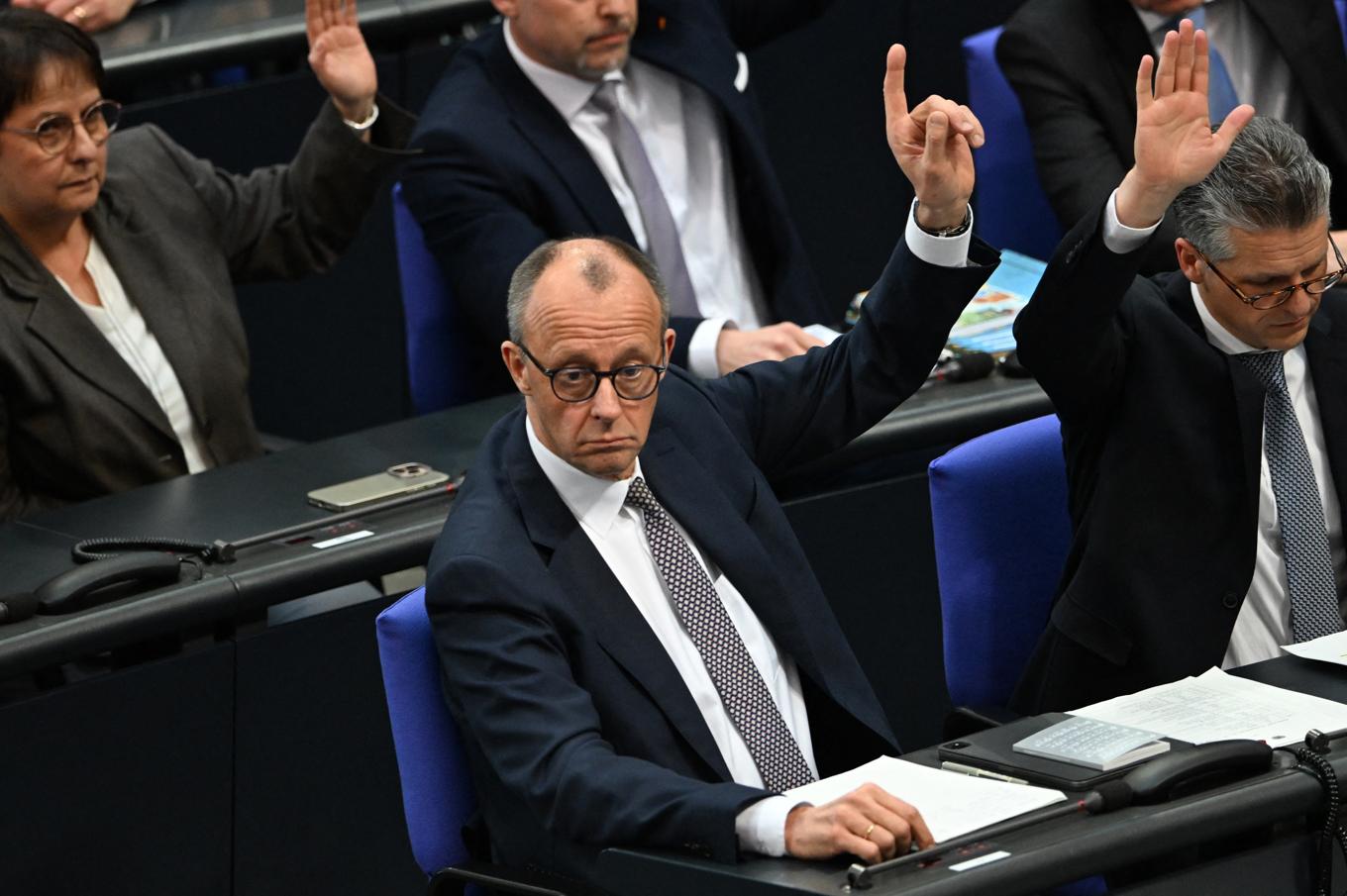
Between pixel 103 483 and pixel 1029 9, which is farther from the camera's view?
pixel 1029 9

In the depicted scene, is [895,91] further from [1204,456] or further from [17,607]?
[17,607]

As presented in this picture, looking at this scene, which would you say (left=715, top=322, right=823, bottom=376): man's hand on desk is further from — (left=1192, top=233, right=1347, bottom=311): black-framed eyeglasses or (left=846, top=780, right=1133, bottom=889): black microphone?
(left=846, top=780, right=1133, bottom=889): black microphone

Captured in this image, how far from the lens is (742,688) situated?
92.4 inches

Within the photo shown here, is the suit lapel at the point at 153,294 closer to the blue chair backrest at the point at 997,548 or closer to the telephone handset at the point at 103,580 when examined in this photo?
the telephone handset at the point at 103,580

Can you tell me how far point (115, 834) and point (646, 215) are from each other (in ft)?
5.14

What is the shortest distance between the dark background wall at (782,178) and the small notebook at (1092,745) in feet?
8.37

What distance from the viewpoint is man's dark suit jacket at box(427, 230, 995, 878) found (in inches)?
80.9

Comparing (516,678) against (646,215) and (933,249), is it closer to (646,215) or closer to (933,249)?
(933,249)

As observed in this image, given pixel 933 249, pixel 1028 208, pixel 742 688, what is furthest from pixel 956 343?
pixel 742 688

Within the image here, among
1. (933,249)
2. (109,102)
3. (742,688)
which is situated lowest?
(742,688)

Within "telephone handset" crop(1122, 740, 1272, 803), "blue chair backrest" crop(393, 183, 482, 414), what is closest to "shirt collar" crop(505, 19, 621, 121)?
"blue chair backrest" crop(393, 183, 482, 414)

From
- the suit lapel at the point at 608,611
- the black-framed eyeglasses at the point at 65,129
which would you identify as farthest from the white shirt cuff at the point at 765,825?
the black-framed eyeglasses at the point at 65,129

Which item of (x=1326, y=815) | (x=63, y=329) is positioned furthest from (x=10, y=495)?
(x=1326, y=815)

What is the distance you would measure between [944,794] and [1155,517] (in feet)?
2.26
